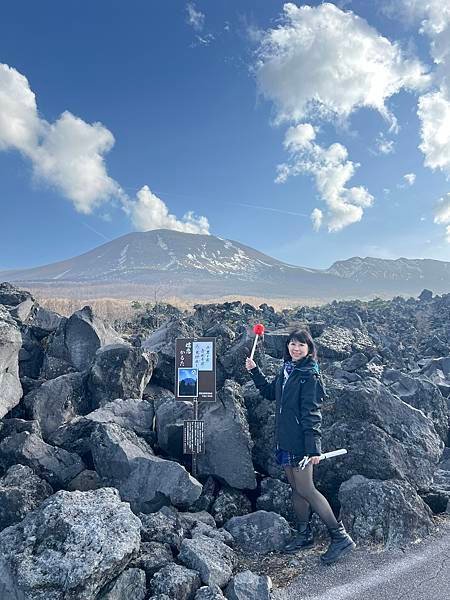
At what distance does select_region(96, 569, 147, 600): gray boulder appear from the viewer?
349 cm

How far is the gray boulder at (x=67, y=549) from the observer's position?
130 inches

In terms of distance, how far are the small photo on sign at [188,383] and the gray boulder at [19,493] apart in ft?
6.85

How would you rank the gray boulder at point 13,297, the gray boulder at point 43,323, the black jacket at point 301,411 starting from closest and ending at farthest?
the black jacket at point 301,411
the gray boulder at point 43,323
the gray boulder at point 13,297

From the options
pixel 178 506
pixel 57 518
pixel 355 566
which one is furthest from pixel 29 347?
pixel 355 566

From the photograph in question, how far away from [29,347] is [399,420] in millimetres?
7611

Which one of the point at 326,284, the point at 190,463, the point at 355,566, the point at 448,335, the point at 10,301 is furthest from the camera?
the point at 326,284

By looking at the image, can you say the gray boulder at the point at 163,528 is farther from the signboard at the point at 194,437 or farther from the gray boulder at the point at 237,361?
the gray boulder at the point at 237,361

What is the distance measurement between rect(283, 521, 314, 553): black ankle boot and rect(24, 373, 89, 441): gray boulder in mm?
3812

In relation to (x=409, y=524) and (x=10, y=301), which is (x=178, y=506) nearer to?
(x=409, y=524)

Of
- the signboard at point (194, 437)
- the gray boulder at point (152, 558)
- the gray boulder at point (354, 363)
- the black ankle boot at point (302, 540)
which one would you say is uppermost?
the gray boulder at point (354, 363)

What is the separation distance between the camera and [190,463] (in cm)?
614

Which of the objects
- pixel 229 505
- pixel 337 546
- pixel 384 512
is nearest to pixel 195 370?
pixel 229 505

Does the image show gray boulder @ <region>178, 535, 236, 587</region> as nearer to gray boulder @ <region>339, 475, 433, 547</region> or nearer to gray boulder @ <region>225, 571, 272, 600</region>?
gray boulder @ <region>225, 571, 272, 600</region>

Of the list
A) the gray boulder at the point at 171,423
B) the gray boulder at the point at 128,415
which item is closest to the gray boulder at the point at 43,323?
the gray boulder at the point at 128,415
